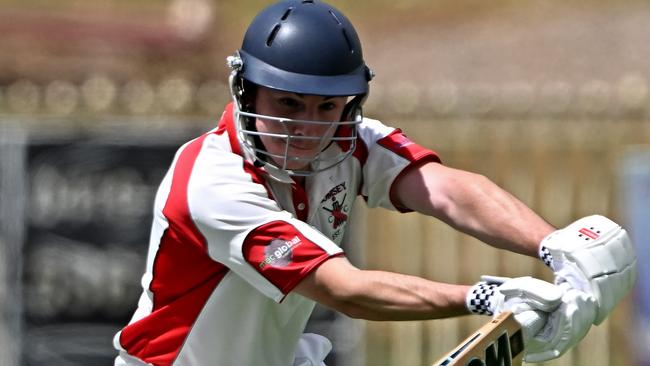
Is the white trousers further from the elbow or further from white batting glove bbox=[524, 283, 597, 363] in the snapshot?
white batting glove bbox=[524, 283, 597, 363]

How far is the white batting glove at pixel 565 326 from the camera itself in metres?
3.89

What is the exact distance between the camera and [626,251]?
4281 mm

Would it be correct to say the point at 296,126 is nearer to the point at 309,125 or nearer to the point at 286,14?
the point at 309,125

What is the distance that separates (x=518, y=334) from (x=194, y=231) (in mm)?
1017

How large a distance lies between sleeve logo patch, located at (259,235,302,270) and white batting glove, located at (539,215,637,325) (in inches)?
28.6

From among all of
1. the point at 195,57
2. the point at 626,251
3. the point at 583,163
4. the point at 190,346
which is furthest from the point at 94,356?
the point at 195,57

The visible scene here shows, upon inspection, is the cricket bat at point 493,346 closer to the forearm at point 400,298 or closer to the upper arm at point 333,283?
the forearm at point 400,298

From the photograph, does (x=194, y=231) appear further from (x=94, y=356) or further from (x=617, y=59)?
(x=617, y=59)

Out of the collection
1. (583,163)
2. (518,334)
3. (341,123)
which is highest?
(341,123)

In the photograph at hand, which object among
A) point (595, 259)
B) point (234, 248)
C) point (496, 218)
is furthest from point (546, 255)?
point (234, 248)

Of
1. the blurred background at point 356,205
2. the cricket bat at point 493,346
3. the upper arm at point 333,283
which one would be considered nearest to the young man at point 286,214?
the upper arm at point 333,283

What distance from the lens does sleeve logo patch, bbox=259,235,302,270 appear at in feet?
13.6

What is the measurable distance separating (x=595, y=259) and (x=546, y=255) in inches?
7.7

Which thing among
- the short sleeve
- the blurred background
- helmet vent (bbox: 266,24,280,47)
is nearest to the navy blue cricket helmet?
helmet vent (bbox: 266,24,280,47)
